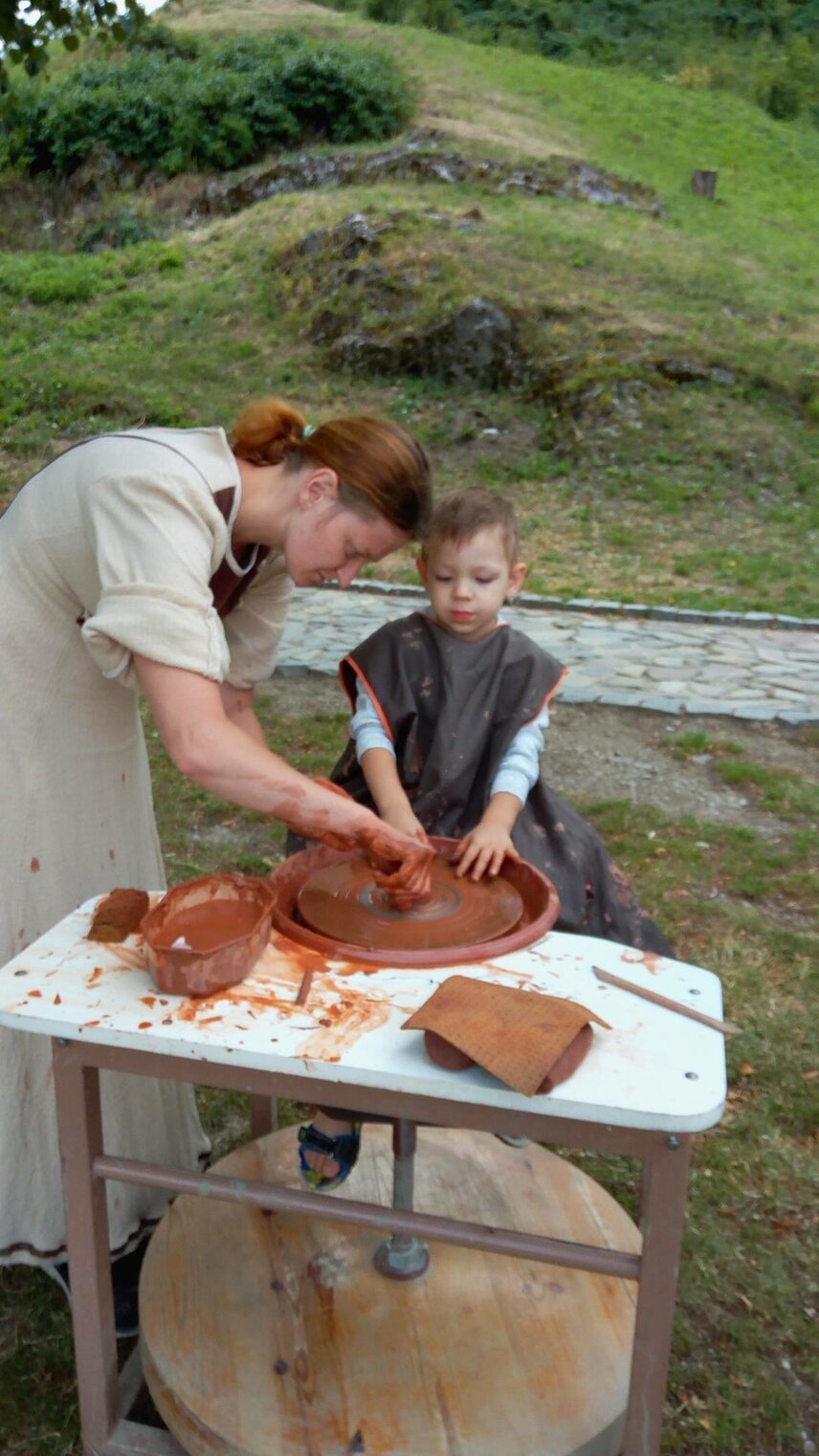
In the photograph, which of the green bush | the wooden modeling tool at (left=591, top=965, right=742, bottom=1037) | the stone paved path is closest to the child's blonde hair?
the wooden modeling tool at (left=591, top=965, right=742, bottom=1037)

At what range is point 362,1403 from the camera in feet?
6.76

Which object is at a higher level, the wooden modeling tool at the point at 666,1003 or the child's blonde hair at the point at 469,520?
the child's blonde hair at the point at 469,520

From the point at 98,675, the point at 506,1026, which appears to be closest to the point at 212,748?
the point at 98,675

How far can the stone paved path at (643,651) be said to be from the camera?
6352 millimetres

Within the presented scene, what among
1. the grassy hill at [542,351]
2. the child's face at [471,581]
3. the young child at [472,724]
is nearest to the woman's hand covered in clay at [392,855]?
the young child at [472,724]

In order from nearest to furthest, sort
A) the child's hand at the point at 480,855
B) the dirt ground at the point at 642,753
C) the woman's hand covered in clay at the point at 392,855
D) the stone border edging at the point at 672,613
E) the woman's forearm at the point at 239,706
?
the woman's hand covered in clay at the point at 392,855, the child's hand at the point at 480,855, the woman's forearm at the point at 239,706, the dirt ground at the point at 642,753, the stone border edging at the point at 672,613

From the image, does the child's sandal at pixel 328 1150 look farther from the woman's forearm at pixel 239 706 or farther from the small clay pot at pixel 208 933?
the woman's forearm at pixel 239 706

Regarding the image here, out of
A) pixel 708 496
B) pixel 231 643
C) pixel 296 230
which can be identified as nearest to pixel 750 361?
pixel 708 496

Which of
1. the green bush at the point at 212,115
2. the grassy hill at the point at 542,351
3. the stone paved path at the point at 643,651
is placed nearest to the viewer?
the stone paved path at the point at 643,651

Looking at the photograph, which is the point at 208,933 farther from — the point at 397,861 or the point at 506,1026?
the point at 506,1026

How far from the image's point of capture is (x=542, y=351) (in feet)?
39.5

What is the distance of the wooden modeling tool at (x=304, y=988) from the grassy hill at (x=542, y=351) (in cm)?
686

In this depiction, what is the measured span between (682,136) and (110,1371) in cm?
2309

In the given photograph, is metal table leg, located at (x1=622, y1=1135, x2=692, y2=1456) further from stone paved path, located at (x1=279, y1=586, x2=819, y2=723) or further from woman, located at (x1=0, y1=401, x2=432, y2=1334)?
stone paved path, located at (x1=279, y1=586, x2=819, y2=723)
